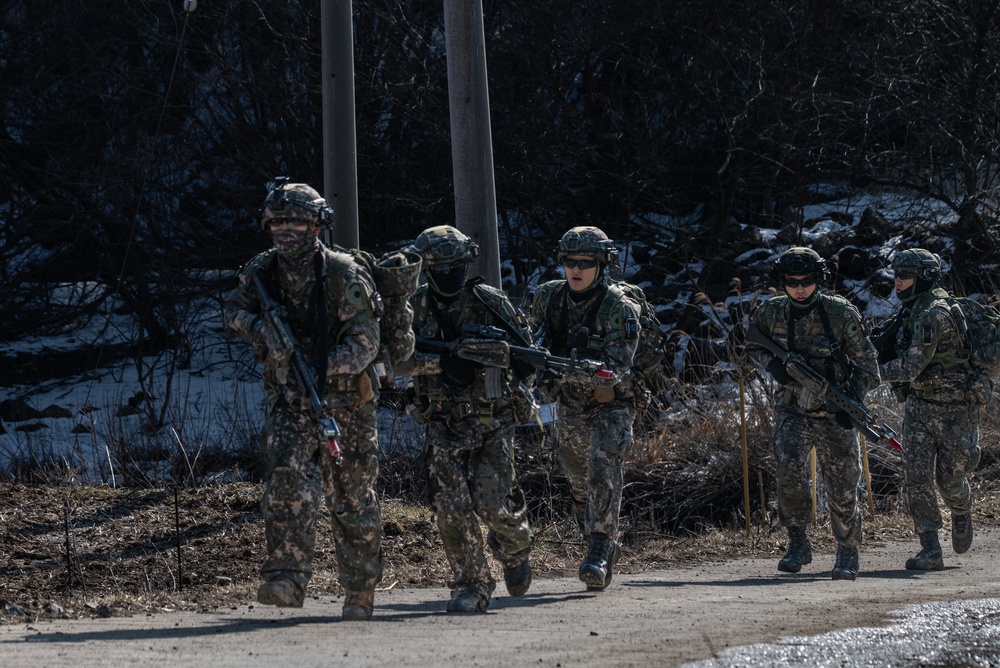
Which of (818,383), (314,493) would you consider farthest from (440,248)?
(818,383)

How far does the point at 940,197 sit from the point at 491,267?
938 centimetres

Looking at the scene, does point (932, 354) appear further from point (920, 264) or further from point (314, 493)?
point (314, 493)

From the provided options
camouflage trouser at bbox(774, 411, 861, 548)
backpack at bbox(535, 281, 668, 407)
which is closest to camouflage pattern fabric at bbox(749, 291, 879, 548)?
camouflage trouser at bbox(774, 411, 861, 548)

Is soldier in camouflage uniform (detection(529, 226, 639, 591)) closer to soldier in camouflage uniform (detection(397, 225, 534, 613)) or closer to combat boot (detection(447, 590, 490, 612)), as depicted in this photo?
soldier in camouflage uniform (detection(397, 225, 534, 613))

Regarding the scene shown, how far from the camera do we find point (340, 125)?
8805 mm

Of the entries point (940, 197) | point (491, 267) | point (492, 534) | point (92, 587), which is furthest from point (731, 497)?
point (940, 197)

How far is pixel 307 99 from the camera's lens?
15.8 metres

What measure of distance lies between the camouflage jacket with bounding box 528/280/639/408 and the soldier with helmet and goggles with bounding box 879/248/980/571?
94.7 inches

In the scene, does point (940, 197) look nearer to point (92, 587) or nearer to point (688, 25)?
point (688, 25)

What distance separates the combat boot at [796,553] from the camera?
8898 millimetres

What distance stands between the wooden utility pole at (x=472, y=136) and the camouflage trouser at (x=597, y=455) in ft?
5.27

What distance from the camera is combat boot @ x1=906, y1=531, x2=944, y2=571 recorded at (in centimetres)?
925

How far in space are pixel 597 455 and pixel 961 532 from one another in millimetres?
3284

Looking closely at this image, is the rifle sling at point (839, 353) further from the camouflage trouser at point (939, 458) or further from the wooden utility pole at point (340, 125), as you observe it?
the wooden utility pole at point (340, 125)
